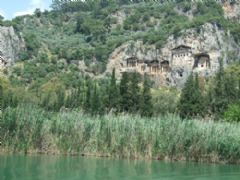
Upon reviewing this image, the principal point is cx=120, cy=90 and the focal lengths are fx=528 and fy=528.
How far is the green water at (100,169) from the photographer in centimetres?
2148

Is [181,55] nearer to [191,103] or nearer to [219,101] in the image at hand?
[219,101]

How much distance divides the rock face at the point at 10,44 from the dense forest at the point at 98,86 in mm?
1745

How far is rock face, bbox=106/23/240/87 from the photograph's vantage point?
112938mm

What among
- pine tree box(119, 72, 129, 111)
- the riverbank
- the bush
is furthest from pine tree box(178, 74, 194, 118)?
the riverbank

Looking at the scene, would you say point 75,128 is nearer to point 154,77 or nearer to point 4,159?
point 4,159

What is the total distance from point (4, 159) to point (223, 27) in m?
98.6

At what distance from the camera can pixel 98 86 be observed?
9481 centimetres

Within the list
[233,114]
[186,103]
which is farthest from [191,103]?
[233,114]

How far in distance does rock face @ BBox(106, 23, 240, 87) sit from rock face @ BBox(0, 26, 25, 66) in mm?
20870

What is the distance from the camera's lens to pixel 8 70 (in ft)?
352

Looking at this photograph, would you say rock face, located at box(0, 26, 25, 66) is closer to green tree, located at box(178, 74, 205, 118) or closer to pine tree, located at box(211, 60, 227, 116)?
pine tree, located at box(211, 60, 227, 116)

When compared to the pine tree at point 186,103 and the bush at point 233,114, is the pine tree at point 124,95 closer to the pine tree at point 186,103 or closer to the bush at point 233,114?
the pine tree at point 186,103

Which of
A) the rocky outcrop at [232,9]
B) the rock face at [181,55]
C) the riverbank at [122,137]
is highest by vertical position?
the rocky outcrop at [232,9]

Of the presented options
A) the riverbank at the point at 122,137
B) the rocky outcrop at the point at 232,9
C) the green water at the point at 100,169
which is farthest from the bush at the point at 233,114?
the rocky outcrop at the point at 232,9
